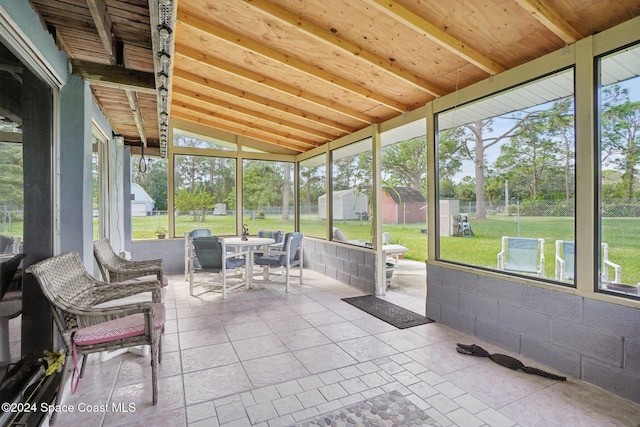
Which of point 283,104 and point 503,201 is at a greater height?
point 283,104

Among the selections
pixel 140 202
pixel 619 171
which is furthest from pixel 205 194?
pixel 619 171

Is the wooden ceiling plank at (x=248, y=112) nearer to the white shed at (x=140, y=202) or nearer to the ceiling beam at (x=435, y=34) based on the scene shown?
the white shed at (x=140, y=202)

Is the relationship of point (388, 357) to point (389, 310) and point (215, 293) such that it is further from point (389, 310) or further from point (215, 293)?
point (215, 293)

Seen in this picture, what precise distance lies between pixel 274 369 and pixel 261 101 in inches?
135

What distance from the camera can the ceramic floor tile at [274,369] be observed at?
2.31 m

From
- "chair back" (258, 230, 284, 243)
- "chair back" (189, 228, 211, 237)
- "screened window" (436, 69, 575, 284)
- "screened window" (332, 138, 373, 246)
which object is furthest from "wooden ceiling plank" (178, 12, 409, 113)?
"chair back" (189, 228, 211, 237)

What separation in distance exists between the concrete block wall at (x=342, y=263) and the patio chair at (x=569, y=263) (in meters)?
2.40

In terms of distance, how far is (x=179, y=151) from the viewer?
20.2ft

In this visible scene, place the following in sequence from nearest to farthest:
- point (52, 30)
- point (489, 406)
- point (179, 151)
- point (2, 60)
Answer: point (2, 60), point (489, 406), point (52, 30), point (179, 151)

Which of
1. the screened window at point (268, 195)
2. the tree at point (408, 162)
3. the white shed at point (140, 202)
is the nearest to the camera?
the white shed at point (140, 202)

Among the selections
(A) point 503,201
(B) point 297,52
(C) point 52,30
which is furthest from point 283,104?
(A) point 503,201

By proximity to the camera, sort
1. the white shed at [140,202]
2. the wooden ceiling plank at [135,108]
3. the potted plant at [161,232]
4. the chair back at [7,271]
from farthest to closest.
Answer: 1. the potted plant at [161,232]
2. the white shed at [140,202]
3. the wooden ceiling plank at [135,108]
4. the chair back at [7,271]

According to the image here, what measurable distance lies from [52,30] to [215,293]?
11.4 feet

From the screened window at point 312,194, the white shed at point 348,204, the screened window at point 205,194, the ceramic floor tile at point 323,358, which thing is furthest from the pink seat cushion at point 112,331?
the screened window at point 205,194
